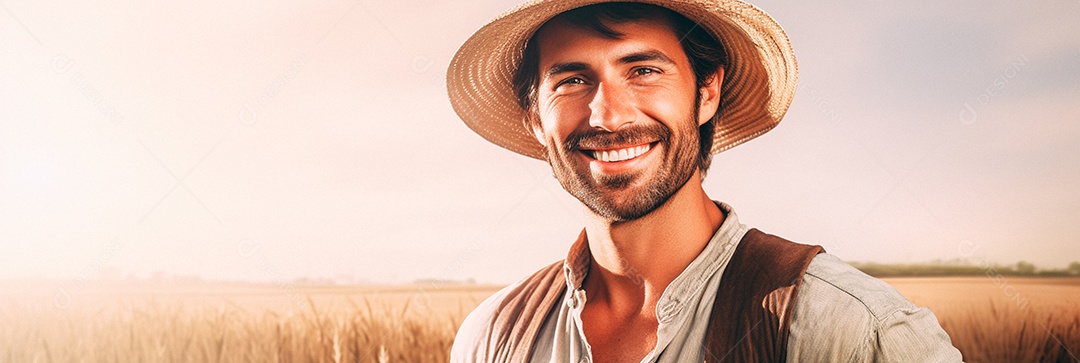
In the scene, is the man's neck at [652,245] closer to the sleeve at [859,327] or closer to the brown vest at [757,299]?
the brown vest at [757,299]

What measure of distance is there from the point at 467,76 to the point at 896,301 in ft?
4.16

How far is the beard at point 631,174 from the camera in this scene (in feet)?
6.27

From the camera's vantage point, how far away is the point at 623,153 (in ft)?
6.28

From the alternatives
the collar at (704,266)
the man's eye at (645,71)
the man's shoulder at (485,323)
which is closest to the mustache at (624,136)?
the man's eye at (645,71)

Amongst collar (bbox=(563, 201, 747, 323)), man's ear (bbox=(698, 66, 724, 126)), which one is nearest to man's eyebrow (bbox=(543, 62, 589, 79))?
man's ear (bbox=(698, 66, 724, 126))

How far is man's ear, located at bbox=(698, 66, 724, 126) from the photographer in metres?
2.11

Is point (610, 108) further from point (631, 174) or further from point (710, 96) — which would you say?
point (710, 96)

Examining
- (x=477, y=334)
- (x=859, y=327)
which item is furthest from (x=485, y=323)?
(x=859, y=327)

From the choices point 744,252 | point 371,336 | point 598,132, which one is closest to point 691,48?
point 598,132

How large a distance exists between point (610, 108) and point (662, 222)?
292 mm

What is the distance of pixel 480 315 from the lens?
2299 millimetres

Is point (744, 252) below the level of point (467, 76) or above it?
below

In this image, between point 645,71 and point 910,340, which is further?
point 645,71

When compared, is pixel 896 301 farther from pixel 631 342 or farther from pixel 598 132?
pixel 598 132
